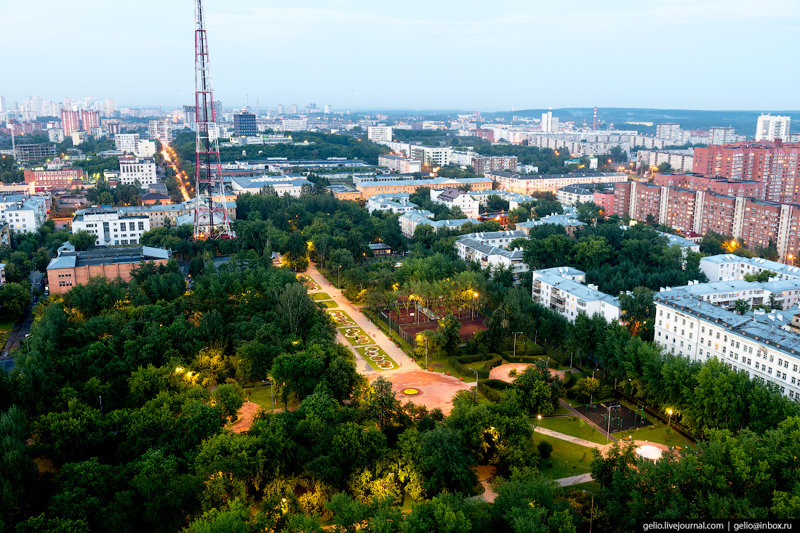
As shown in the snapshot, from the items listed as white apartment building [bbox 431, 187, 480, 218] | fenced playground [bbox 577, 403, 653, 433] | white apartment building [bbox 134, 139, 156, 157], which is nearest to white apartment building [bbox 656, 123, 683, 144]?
white apartment building [bbox 431, 187, 480, 218]

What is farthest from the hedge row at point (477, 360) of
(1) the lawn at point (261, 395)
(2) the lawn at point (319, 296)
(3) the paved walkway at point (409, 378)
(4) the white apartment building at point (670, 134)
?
(4) the white apartment building at point (670, 134)

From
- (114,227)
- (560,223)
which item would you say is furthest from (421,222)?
(114,227)

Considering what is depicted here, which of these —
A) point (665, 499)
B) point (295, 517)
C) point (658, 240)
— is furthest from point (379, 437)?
point (658, 240)

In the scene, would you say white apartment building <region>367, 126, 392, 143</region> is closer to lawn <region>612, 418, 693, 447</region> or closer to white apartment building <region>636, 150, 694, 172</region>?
white apartment building <region>636, 150, 694, 172</region>

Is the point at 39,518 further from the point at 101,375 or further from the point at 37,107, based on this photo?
the point at 37,107

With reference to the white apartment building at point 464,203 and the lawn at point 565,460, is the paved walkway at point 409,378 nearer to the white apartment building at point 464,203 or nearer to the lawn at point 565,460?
the lawn at point 565,460

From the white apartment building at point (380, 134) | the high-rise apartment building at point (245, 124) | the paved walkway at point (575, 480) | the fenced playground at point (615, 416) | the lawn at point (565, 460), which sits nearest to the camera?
the paved walkway at point (575, 480)

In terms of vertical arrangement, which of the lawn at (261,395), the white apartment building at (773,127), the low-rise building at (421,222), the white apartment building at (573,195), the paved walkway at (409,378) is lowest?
the lawn at (261,395)
